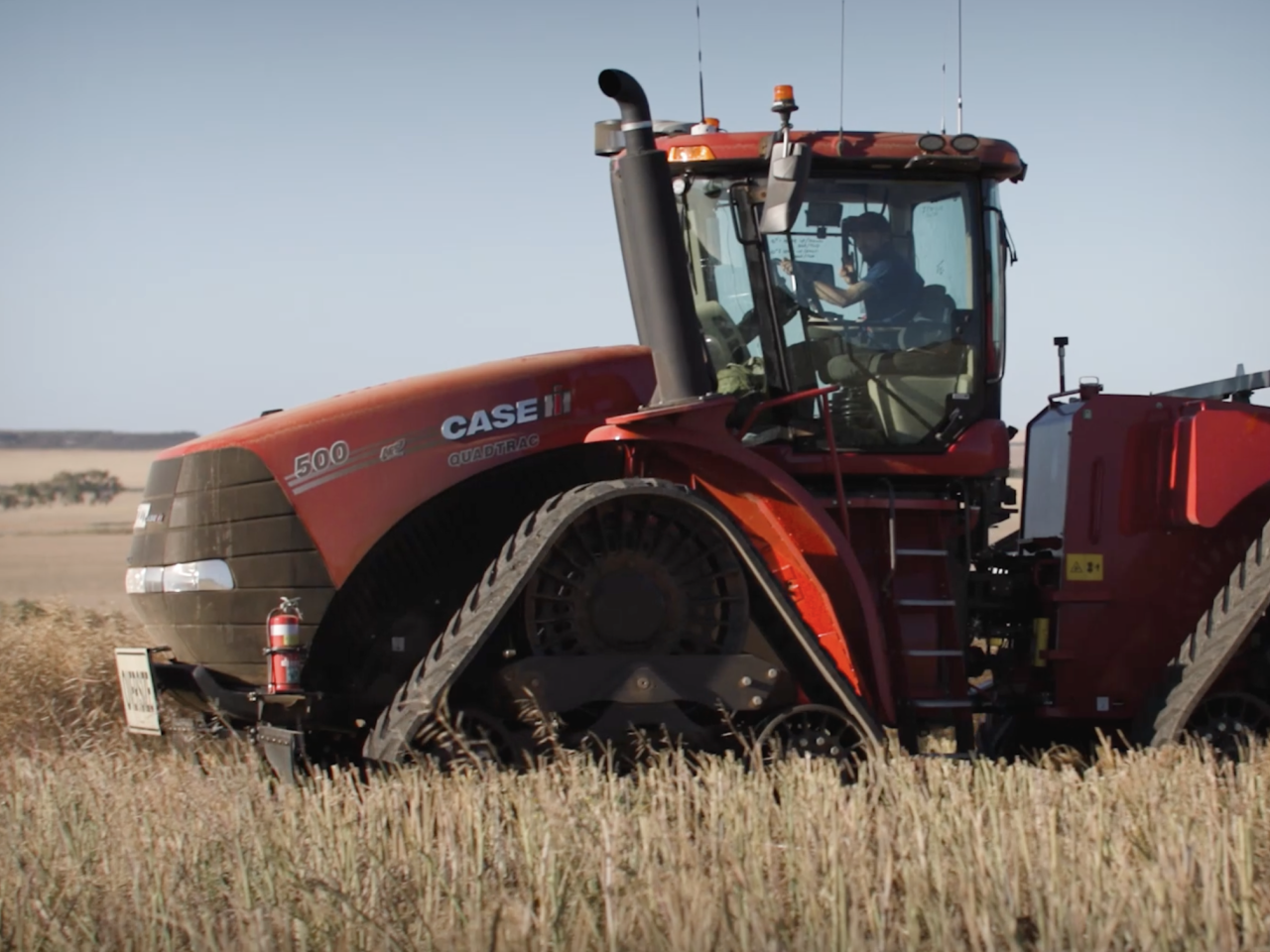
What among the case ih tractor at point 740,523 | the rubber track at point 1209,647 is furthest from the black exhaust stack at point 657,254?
the rubber track at point 1209,647

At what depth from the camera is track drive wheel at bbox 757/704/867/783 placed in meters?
5.71

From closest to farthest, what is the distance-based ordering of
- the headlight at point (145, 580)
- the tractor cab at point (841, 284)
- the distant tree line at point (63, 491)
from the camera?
the headlight at point (145, 580) < the tractor cab at point (841, 284) < the distant tree line at point (63, 491)

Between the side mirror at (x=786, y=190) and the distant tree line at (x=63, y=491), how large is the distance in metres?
64.9

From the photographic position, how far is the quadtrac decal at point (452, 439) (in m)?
5.65

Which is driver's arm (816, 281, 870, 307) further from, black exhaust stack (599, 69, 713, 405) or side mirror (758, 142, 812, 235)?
side mirror (758, 142, 812, 235)

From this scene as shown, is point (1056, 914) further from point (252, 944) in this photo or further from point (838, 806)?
point (252, 944)

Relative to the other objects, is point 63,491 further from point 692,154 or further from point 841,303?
point 841,303

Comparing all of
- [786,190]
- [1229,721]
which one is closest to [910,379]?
[786,190]

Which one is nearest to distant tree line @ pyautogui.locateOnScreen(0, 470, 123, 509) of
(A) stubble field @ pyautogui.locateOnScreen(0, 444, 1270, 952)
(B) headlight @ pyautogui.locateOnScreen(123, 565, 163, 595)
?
(B) headlight @ pyautogui.locateOnScreen(123, 565, 163, 595)

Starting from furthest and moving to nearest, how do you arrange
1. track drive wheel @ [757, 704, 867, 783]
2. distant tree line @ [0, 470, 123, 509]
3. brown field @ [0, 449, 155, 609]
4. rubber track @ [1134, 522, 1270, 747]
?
1. distant tree line @ [0, 470, 123, 509]
2. brown field @ [0, 449, 155, 609]
3. rubber track @ [1134, 522, 1270, 747]
4. track drive wheel @ [757, 704, 867, 783]

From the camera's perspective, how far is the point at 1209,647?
6.25 metres

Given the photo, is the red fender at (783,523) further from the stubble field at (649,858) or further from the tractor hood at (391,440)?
the stubble field at (649,858)

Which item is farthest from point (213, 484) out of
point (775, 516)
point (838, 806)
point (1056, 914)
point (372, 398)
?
point (1056, 914)

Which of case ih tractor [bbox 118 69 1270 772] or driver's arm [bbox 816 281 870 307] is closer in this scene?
case ih tractor [bbox 118 69 1270 772]
